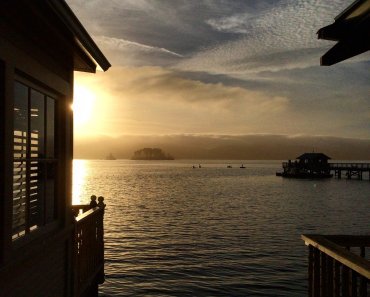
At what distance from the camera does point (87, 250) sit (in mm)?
9188

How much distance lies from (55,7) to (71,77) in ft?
8.76

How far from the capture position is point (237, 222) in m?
35.4

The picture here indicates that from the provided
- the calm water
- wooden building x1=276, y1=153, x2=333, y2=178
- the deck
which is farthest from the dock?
the deck

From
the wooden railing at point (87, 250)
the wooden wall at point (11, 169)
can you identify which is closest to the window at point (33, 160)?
the wooden wall at point (11, 169)

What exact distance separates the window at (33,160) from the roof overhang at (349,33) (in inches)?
151

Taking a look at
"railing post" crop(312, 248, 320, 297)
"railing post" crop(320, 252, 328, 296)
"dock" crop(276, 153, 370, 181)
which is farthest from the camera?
"dock" crop(276, 153, 370, 181)

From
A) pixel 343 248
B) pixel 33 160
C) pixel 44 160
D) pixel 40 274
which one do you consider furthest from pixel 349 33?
pixel 40 274

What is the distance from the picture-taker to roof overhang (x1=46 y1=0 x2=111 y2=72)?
4.93 metres

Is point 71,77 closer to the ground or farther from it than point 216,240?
farther from it

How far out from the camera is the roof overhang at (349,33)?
4332 mm

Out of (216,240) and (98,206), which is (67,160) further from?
(216,240)

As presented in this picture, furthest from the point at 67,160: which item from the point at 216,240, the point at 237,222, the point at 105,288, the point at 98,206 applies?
the point at 237,222

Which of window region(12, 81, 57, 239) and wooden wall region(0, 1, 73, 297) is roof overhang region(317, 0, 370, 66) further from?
window region(12, 81, 57, 239)

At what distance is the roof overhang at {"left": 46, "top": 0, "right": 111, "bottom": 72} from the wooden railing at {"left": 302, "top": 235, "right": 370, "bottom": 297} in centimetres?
433
